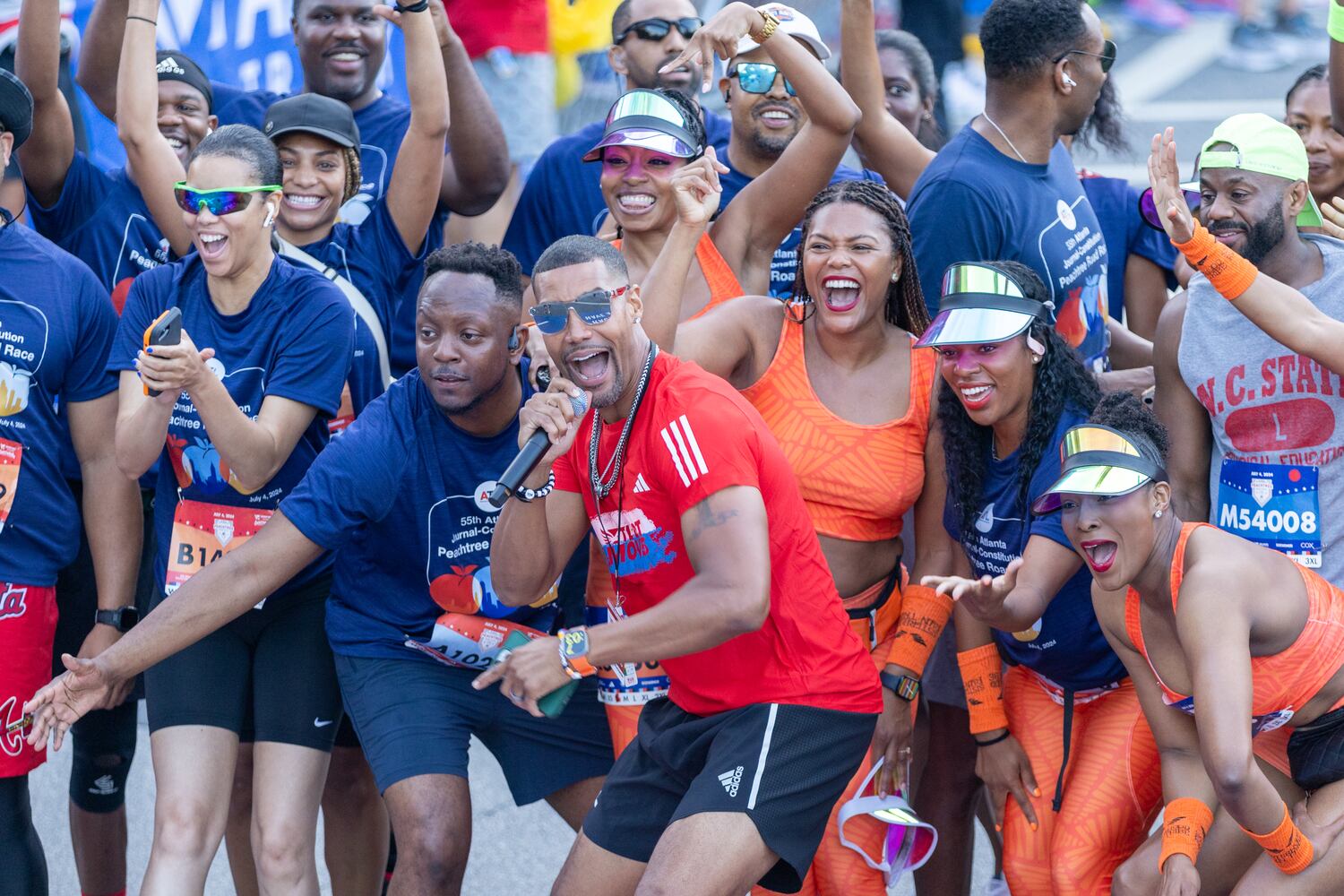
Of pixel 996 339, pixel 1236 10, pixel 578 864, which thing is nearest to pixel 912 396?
pixel 996 339

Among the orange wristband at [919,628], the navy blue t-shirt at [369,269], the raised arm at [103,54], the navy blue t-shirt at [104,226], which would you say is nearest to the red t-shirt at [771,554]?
the orange wristband at [919,628]

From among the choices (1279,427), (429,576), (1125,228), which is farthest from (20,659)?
(1125,228)

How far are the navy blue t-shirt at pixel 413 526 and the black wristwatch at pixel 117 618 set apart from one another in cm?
65

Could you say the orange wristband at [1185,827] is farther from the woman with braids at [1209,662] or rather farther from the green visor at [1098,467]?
the green visor at [1098,467]

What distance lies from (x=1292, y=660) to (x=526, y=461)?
1.77 metres

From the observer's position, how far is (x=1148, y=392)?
4.82 m

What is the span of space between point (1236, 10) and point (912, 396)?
39.4ft

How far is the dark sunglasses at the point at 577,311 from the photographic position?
3746mm

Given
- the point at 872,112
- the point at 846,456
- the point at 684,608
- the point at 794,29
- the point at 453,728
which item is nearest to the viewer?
the point at 684,608

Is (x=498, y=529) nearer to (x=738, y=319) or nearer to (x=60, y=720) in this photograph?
(x=738, y=319)

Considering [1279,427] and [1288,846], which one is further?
[1279,427]

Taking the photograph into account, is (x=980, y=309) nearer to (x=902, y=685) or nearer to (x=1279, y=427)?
(x=1279, y=427)

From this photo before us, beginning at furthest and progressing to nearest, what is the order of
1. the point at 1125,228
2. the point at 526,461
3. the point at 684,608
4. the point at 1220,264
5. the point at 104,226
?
the point at 1125,228 → the point at 104,226 → the point at 1220,264 → the point at 526,461 → the point at 684,608

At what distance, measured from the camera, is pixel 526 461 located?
354 centimetres
